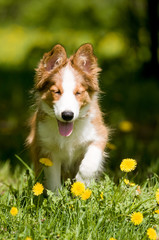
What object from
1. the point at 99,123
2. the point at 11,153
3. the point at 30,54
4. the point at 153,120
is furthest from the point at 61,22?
the point at 99,123

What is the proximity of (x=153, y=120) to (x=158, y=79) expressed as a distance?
1769 mm

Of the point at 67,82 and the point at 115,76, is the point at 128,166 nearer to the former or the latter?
the point at 67,82

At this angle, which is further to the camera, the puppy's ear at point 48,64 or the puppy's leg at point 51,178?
the puppy's leg at point 51,178

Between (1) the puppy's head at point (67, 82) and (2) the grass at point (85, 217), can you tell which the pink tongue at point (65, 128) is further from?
(2) the grass at point (85, 217)

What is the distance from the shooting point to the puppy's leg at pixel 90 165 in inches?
143

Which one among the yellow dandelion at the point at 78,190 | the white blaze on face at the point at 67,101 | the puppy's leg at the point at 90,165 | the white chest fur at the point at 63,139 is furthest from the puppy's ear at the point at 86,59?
the yellow dandelion at the point at 78,190

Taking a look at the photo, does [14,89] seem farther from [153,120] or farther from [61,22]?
[61,22]

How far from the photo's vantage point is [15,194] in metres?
3.52

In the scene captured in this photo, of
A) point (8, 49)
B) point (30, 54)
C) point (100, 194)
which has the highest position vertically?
point (8, 49)

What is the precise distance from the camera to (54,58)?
3672 millimetres

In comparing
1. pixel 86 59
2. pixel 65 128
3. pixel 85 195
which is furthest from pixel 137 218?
pixel 86 59

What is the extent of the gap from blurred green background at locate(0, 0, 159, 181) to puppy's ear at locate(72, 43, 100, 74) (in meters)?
1.00

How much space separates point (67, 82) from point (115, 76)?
14.6 feet

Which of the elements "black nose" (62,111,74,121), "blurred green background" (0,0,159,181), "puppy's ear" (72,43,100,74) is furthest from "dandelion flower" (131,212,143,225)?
"puppy's ear" (72,43,100,74)
